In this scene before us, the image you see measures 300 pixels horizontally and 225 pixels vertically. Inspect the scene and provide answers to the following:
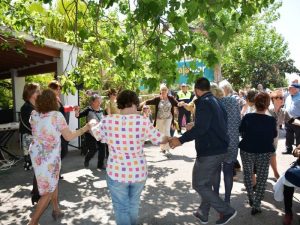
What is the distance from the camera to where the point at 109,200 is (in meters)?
5.66

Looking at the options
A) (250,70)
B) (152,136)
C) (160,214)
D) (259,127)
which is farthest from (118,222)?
(250,70)

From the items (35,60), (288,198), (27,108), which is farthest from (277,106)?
(35,60)

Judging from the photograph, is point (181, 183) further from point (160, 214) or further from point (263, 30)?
point (263, 30)

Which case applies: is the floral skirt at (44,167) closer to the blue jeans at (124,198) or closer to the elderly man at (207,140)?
the blue jeans at (124,198)

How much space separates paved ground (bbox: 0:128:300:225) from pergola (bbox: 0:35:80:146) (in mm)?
2217

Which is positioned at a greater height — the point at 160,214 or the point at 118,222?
the point at 118,222

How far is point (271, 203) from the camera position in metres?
5.25

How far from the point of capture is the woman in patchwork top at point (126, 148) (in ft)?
11.3

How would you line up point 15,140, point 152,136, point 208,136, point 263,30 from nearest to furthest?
point 152,136
point 208,136
point 15,140
point 263,30

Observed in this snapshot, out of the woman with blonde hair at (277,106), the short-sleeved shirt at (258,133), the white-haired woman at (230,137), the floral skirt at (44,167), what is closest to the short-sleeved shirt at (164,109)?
the woman with blonde hair at (277,106)

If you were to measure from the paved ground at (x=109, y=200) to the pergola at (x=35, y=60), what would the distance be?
7.27 feet

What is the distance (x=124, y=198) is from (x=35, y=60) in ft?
34.2

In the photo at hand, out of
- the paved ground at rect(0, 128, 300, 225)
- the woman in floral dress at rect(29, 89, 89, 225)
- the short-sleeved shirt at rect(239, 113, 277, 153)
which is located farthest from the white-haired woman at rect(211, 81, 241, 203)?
the woman in floral dress at rect(29, 89, 89, 225)

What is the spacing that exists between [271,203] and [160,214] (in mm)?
1770
